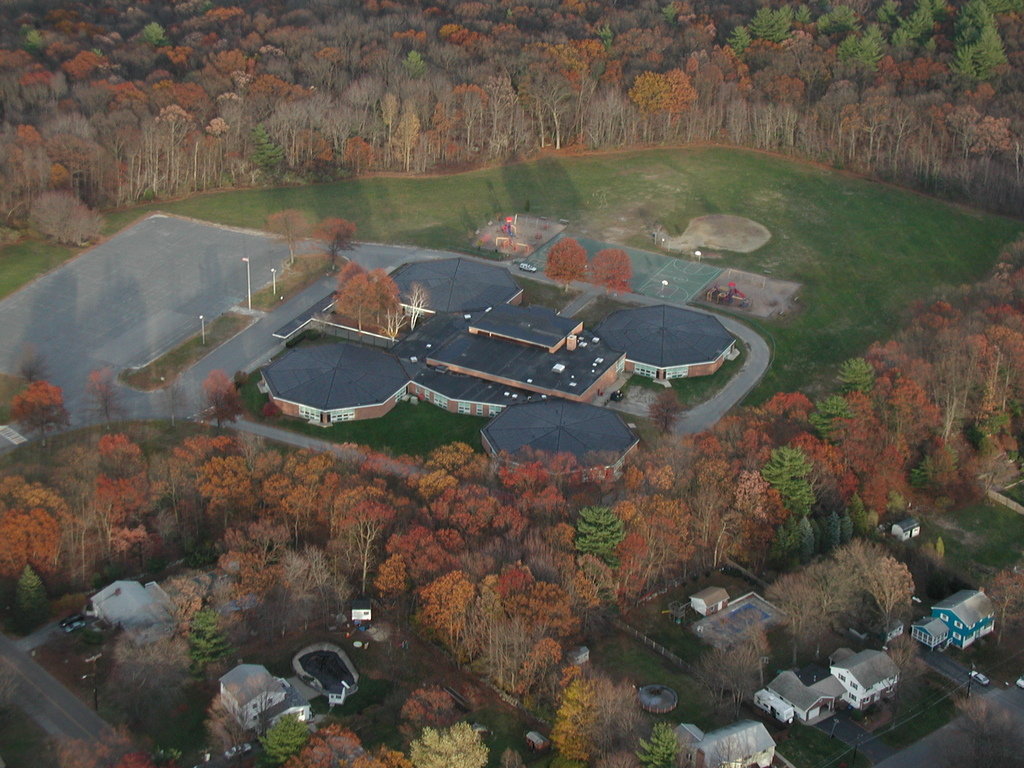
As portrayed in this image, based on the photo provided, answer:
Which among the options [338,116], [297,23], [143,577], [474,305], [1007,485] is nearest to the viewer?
Result: [143,577]

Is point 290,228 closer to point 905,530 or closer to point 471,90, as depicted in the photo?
point 471,90

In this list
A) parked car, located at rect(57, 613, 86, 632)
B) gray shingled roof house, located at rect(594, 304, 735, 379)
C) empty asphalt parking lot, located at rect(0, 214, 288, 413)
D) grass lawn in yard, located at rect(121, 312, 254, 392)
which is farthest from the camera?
empty asphalt parking lot, located at rect(0, 214, 288, 413)

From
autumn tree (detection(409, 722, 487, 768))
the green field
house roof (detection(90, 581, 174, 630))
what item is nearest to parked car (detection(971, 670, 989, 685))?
autumn tree (detection(409, 722, 487, 768))

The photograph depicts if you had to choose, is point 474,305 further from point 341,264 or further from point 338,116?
point 338,116

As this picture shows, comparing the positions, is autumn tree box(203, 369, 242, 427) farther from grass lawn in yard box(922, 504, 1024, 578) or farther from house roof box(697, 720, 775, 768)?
grass lawn in yard box(922, 504, 1024, 578)

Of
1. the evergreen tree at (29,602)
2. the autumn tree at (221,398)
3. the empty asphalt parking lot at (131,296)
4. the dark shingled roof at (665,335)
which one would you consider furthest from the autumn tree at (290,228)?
the evergreen tree at (29,602)

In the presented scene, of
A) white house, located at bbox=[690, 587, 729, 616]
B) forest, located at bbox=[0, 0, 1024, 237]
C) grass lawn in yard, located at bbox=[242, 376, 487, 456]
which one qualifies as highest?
forest, located at bbox=[0, 0, 1024, 237]

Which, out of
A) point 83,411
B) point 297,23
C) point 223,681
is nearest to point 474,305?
point 83,411

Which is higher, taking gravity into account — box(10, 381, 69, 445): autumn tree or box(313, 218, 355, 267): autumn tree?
box(313, 218, 355, 267): autumn tree
